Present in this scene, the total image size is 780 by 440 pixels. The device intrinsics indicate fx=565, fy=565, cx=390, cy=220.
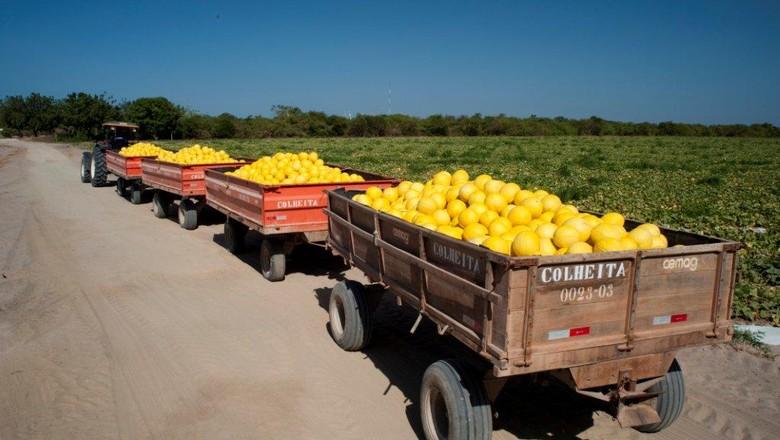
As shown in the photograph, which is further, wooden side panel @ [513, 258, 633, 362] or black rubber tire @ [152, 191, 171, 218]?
black rubber tire @ [152, 191, 171, 218]

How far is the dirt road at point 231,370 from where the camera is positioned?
4.58 metres

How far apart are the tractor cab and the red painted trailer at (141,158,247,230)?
26.0 feet

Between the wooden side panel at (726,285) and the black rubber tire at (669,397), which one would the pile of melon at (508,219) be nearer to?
the wooden side panel at (726,285)

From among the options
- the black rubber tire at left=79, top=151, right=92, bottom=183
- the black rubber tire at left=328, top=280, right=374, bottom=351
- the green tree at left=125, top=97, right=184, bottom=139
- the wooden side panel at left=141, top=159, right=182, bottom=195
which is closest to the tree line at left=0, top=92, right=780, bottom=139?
the green tree at left=125, top=97, right=184, bottom=139

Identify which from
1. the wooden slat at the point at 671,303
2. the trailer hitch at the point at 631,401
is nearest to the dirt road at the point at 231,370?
the trailer hitch at the point at 631,401

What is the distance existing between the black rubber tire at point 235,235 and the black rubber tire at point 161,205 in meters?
4.82

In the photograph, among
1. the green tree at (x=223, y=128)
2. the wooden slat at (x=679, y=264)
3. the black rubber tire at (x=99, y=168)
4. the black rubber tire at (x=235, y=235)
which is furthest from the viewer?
the green tree at (x=223, y=128)

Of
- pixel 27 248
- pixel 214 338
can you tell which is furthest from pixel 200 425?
pixel 27 248

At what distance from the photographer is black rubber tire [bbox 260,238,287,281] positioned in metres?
8.58

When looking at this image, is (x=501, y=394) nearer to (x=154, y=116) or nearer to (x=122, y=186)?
(x=122, y=186)

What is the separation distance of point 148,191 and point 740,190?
19.2 metres

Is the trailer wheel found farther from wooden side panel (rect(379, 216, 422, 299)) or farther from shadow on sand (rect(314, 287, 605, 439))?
wooden side panel (rect(379, 216, 422, 299))

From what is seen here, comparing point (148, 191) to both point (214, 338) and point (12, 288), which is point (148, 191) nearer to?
point (12, 288)

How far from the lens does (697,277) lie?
147 inches
